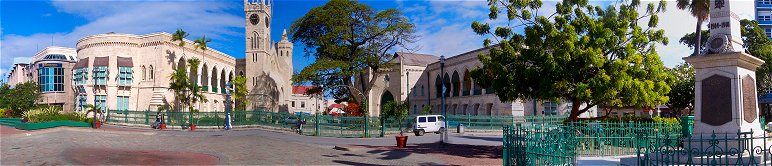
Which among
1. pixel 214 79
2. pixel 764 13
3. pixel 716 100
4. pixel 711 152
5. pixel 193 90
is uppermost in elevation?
pixel 764 13

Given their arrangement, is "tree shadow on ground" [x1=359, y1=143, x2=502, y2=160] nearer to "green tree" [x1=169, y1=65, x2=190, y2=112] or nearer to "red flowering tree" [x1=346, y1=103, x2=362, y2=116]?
"red flowering tree" [x1=346, y1=103, x2=362, y2=116]

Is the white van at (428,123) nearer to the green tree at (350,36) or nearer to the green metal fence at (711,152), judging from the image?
the green tree at (350,36)

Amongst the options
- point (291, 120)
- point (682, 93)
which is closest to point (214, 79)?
point (291, 120)

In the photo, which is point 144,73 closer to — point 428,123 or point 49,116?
point 49,116

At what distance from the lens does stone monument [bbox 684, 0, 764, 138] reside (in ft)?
32.1

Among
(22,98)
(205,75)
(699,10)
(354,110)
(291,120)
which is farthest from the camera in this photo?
(205,75)

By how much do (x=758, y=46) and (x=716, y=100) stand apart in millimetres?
29003

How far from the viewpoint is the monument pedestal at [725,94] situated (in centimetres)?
977

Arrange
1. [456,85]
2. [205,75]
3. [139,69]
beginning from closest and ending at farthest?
[139,69], [456,85], [205,75]

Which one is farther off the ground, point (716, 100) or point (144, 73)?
point (144, 73)

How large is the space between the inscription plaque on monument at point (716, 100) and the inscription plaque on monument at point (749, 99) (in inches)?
13.3

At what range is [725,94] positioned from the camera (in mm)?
9891

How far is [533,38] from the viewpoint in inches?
676

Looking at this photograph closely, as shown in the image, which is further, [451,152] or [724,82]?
[451,152]
